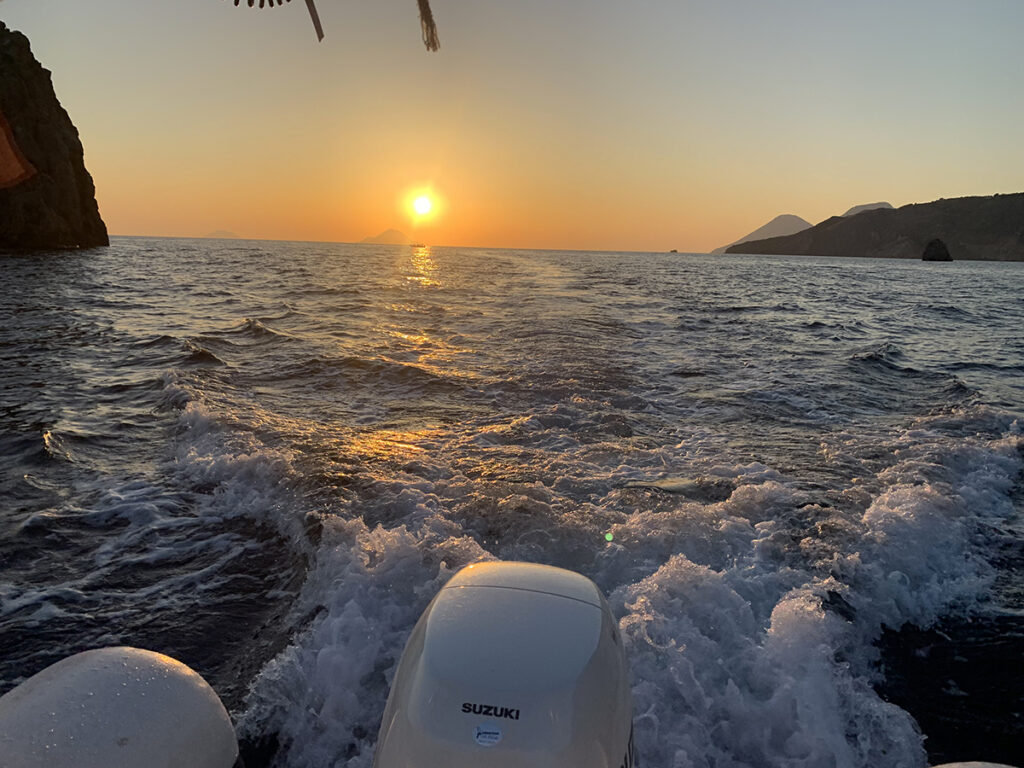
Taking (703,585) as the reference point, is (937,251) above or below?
above

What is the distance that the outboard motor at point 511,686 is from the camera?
6.74 ft

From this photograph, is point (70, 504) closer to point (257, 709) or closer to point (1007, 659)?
point (257, 709)

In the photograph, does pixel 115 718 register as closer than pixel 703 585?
Yes

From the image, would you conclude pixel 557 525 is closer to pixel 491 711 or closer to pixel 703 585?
pixel 703 585

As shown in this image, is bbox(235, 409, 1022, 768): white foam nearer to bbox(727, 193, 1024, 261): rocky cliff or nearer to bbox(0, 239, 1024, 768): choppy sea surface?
bbox(0, 239, 1024, 768): choppy sea surface

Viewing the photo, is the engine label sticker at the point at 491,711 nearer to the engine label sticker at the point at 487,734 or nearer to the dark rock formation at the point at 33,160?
the engine label sticker at the point at 487,734

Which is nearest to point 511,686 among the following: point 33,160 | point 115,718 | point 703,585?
point 115,718

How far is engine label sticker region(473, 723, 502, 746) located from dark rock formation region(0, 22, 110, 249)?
57.9 m

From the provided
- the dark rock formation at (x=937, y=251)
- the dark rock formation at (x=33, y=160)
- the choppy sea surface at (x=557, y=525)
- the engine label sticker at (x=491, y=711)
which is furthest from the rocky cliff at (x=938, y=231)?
the engine label sticker at (x=491, y=711)

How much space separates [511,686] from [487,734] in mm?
174

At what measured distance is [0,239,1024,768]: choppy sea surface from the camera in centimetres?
328

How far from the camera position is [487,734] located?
6.70 feet

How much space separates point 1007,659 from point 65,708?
5.03m

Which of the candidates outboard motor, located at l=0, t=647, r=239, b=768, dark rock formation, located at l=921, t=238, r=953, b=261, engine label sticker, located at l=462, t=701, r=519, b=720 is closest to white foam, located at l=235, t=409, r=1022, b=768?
outboard motor, located at l=0, t=647, r=239, b=768
